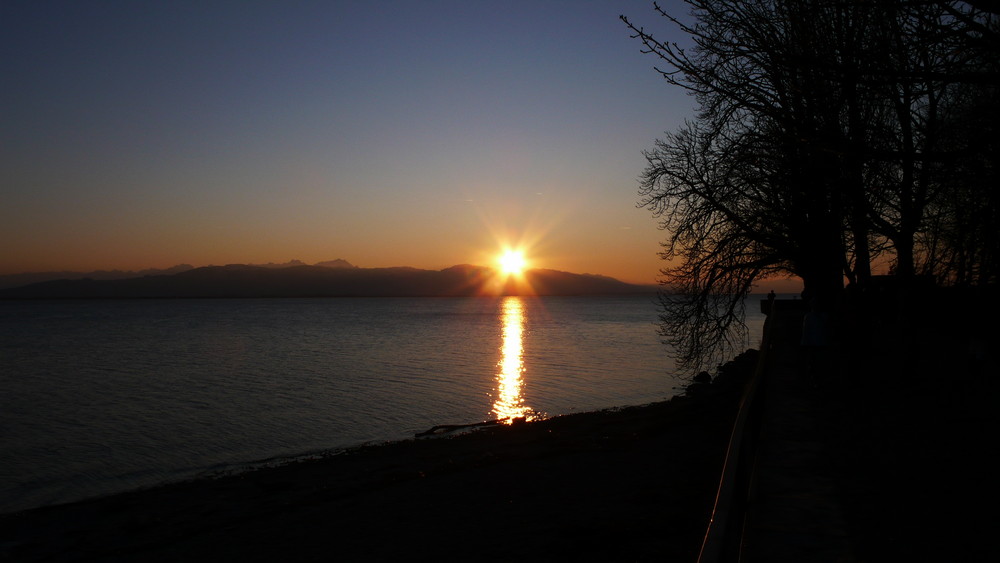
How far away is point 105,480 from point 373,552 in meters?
10.1

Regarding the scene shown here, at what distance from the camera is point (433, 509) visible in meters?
11.9

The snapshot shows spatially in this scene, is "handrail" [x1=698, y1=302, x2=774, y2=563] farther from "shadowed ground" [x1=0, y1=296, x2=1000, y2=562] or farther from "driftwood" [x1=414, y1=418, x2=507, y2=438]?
"driftwood" [x1=414, y1=418, x2=507, y2=438]

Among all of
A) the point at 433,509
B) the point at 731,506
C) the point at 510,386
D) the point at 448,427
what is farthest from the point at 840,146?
the point at 510,386

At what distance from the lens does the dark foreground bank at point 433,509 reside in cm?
961

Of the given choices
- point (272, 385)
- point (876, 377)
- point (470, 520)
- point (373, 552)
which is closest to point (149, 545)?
point (373, 552)

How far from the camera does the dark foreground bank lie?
9.61 meters

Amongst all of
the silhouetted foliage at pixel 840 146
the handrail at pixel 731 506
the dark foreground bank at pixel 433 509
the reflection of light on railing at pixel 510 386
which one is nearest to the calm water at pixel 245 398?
the reflection of light on railing at pixel 510 386

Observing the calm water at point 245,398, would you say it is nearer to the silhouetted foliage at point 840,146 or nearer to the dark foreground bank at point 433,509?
the dark foreground bank at point 433,509

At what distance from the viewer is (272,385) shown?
33.9 m

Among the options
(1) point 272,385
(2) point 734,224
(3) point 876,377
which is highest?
(2) point 734,224

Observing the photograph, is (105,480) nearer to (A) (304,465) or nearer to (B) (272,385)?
(A) (304,465)

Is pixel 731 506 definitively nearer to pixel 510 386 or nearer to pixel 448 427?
pixel 448 427

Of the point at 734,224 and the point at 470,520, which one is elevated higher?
the point at 734,224

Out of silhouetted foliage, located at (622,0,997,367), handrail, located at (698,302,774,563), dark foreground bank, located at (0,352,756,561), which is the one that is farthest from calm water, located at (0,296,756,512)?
handrail, located at (698,302,774,563)
